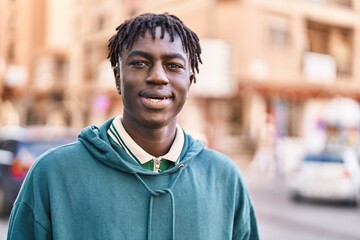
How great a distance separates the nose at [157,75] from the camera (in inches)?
67.4

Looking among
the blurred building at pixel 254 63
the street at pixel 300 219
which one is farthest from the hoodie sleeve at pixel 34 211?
the blurred building at pixel 254 63

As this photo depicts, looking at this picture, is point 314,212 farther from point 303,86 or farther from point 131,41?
point 303,86

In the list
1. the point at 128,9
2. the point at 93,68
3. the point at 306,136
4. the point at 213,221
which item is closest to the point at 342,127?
the point at 306,136

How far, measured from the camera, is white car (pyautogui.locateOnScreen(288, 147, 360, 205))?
41.8 feet

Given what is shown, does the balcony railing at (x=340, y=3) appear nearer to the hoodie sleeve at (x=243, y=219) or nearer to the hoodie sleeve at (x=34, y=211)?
the hoodie sleeve at (x=243, y=219)

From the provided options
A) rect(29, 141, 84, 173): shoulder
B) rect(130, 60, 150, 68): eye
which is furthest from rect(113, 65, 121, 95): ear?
rect(29, 141, 84, 173): shoulder

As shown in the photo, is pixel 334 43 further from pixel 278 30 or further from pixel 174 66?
pixel 174 66

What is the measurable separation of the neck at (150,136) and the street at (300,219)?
6505mm

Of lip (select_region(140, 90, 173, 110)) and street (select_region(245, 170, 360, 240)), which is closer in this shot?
lip (select_region(140, 90, 173, 110))

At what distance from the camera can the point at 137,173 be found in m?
1.72

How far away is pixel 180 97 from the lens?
1.78 metres

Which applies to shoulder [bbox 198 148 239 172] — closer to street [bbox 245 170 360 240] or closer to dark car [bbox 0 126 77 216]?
street [bbox 245 170 360 240]

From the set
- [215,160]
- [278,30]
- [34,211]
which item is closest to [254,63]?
[278,30]

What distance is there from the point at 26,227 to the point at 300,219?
922 cm
